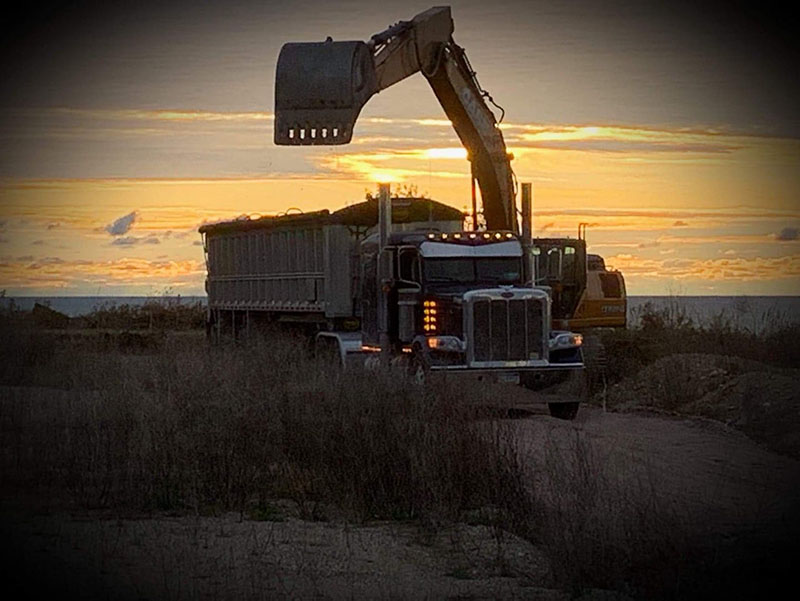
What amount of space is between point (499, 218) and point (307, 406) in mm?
11315

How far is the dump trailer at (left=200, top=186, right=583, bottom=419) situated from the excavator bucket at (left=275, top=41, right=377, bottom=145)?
3.74 meters

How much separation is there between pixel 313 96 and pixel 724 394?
372 inches

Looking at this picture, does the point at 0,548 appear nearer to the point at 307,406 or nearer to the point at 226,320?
the point at 307,406

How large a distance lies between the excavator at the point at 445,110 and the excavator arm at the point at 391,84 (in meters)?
0.02

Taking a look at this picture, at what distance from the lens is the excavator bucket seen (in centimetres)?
2120

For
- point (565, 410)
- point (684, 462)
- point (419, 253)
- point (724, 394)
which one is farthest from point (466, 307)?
point (684, 462)

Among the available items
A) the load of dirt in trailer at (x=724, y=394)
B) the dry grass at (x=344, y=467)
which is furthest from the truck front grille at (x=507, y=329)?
the dry grass at (x=344, y=467)

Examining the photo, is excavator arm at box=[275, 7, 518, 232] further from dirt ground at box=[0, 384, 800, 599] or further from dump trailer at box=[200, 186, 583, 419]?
dirt ground at box=[0, 384, 800, 599]

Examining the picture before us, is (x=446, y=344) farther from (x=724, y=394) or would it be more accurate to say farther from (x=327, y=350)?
(x=327, y=350)

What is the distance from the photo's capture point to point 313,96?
21.4 metres

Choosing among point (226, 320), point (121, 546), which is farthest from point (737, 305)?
point (121, 546)

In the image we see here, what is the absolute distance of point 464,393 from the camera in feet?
58.4

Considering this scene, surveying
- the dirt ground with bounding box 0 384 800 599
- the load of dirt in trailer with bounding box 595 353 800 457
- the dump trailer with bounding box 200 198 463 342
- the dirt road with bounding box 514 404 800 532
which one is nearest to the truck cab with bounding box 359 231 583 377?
the dirt road with bounding box 514 404 800 532

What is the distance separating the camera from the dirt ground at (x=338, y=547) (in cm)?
1209
